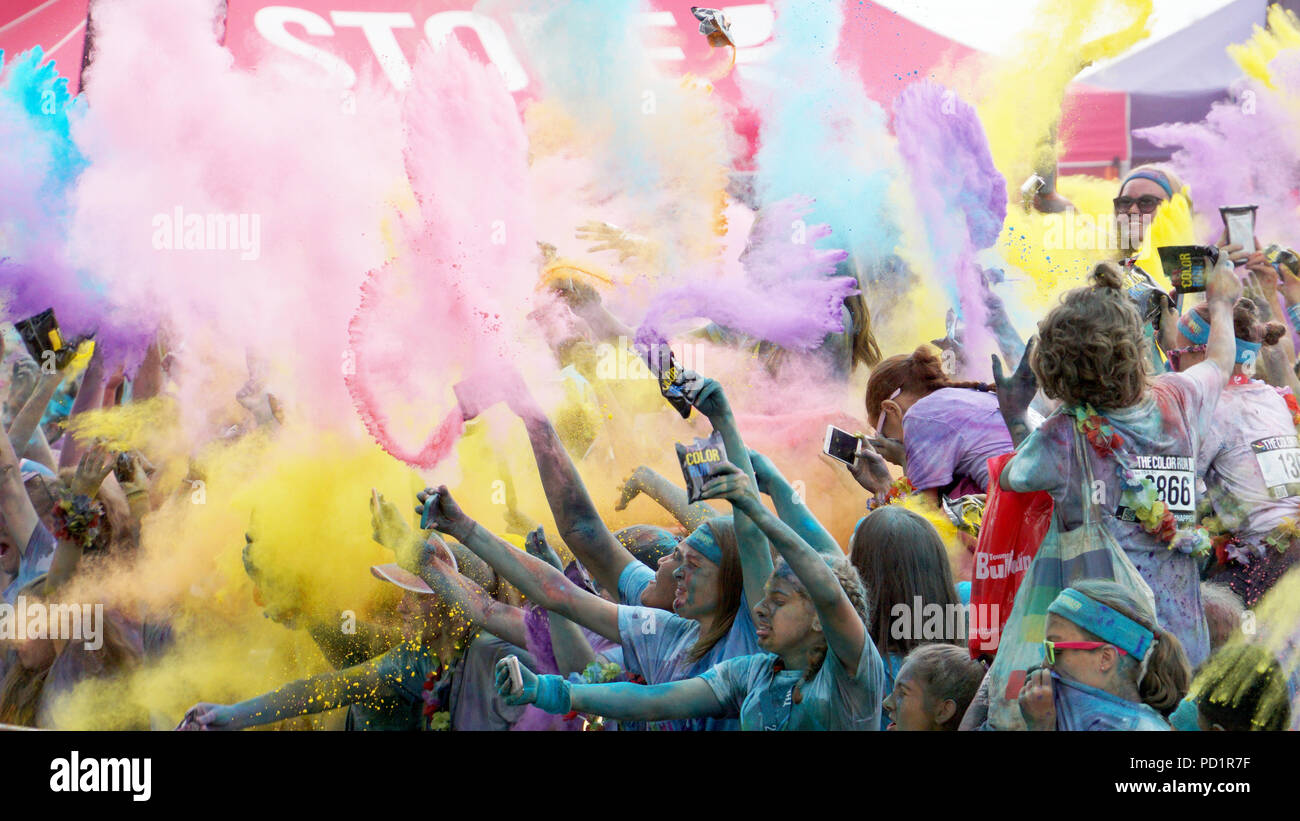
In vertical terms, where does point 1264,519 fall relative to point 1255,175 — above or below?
below

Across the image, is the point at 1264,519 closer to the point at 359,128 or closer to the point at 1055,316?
the point at 1055,316

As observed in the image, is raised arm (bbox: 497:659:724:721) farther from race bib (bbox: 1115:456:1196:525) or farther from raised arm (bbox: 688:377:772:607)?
race bib (bbox: 1115:456:1196:525)

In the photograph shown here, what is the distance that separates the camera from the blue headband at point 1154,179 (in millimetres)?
4312

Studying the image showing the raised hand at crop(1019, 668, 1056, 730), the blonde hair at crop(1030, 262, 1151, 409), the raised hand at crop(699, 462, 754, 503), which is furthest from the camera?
the blonde hair at crop(1030, 262, 1151, 409)

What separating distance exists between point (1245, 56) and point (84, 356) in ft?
12.8

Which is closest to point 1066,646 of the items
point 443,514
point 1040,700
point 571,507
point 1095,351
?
point 1040,700

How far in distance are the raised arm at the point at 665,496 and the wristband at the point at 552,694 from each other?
913 mm

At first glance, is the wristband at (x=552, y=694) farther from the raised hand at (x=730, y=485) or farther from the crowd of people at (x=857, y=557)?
the raised hand at (x=730, y=485)

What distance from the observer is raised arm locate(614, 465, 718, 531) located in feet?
14.1

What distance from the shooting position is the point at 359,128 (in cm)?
432

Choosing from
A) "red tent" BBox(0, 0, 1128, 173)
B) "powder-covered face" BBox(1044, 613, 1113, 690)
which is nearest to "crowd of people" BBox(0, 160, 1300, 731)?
"powder-covered face" BBox(1044, 613, 1113, 690)

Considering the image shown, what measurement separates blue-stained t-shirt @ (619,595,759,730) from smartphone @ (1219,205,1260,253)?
78.3 inches

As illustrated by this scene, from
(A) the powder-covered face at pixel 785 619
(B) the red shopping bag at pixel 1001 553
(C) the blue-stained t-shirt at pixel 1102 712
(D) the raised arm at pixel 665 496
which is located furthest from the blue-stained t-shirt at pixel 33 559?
(C) the blue-stained t-shirt at pixel 1102 712
